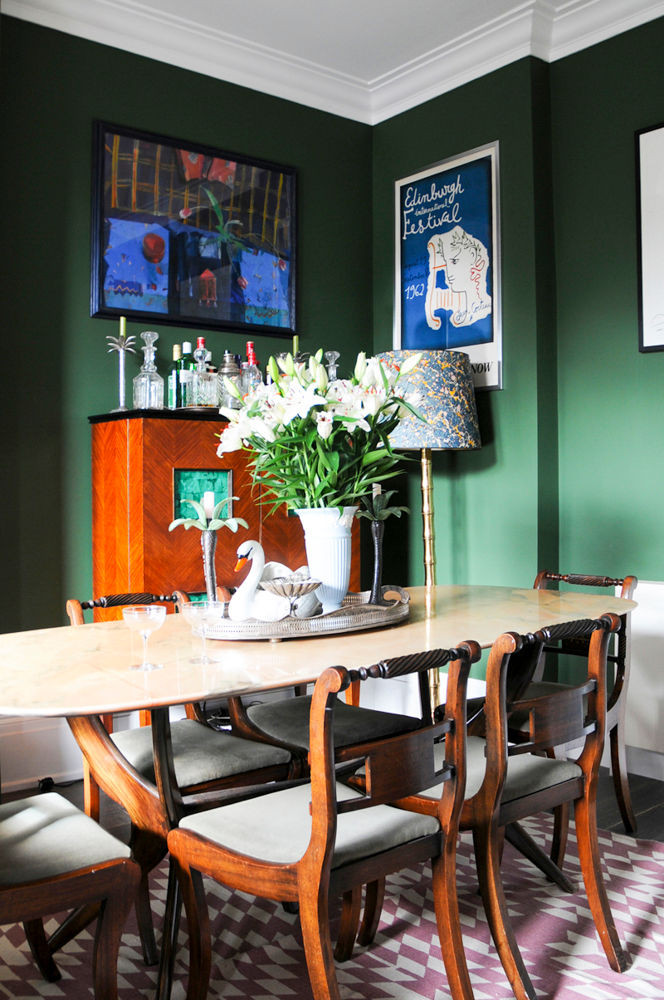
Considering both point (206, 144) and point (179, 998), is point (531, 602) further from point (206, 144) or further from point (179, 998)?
point (206, 144)

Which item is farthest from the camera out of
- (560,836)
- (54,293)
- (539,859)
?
(54,293)

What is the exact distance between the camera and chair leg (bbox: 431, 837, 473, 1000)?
182cm

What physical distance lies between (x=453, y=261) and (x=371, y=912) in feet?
10.2

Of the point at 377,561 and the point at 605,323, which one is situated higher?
the point at 605,323

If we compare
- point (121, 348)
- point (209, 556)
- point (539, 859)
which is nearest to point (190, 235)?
point (121, 348)

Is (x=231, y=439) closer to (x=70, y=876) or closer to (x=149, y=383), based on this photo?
Result: (x=70, y=876)

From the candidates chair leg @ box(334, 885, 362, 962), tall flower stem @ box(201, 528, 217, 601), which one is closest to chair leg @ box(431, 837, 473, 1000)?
chair leg @ box(334, 885, 362, 962)

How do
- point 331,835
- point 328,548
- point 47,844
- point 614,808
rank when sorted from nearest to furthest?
point 331,835, point 47,844, point 328,548, point 614,808

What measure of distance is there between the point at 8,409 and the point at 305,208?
6.24 feet

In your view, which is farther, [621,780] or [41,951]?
[621,780]

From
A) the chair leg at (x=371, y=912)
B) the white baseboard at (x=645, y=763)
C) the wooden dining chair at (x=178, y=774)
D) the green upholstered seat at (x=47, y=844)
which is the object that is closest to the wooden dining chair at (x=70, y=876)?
the green upholstered seat at (x=47, y=844)

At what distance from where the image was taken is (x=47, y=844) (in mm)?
1669

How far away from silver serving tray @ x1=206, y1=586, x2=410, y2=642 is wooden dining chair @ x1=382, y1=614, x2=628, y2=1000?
0.41 meters

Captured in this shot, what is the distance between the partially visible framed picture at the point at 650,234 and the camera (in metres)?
3.59
